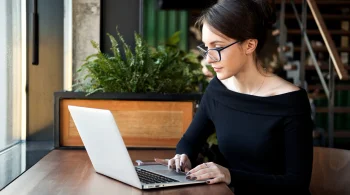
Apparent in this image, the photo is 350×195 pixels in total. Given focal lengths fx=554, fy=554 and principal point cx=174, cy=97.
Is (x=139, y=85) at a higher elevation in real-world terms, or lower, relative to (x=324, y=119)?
higher

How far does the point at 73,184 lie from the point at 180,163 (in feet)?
1.32

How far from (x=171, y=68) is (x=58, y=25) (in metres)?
0.73

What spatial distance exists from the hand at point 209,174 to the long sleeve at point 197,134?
1.39ft

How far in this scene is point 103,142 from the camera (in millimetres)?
1623

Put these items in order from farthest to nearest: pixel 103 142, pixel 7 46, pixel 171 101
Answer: pixel 171 101
pixel 7 46
pixel 103 142

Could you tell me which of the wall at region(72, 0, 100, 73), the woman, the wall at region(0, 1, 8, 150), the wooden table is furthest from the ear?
the wall at region(72, 0, 100, 73)

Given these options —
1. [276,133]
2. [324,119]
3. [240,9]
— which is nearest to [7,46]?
[240,9]

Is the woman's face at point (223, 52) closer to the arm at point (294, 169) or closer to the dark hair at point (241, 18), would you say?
the dark hair at point (241, 18)

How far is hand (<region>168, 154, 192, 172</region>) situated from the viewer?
6.04 feet

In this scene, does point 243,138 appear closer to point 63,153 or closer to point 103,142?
point 103,142

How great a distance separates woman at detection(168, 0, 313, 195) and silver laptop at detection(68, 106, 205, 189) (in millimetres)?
147

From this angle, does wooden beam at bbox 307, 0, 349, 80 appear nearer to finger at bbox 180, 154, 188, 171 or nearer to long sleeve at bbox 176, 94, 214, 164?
long sleeve at bbox 176, 94, 214, 164

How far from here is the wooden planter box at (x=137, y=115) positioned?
102 inches

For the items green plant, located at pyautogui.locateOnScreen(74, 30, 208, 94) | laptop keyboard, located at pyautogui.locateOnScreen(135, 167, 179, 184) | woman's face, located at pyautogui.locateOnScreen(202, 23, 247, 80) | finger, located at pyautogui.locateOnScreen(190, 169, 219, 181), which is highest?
woman's face, located at pyautogui.locateOnScreen(202, 23, 247, 80)
